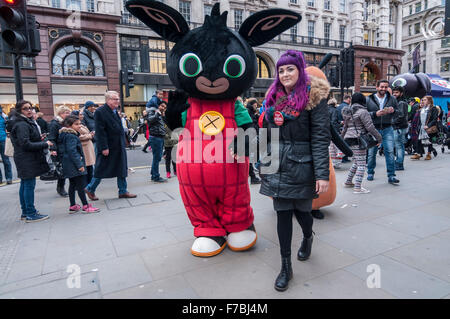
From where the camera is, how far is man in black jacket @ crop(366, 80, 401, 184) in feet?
20.6

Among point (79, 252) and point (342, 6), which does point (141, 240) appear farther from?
point (342, 6)

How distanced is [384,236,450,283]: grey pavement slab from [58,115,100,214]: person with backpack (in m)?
4.24

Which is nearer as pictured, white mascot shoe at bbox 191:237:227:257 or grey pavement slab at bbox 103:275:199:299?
grey pavement slab at bbox 103:275:199:299

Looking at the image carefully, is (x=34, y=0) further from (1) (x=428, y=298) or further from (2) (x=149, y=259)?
(1) (x=428, y=298)

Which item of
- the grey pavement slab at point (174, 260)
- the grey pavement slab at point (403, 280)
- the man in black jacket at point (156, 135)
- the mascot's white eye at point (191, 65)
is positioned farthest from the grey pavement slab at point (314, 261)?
the man in black jacket at point (156, 135)

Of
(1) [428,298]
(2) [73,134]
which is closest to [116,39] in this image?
(2) [73,134]

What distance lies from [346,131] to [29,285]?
545 centimetres

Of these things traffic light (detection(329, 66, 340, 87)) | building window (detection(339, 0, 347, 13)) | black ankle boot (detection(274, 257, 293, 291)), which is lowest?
black ankle boot (detection(274, 257, 293, 291))

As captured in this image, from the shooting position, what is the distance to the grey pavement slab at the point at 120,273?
2.77 meters

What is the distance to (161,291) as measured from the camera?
2643mm

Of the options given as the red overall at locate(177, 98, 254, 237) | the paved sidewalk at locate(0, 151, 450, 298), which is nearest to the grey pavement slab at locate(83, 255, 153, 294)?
the paved sidewalk at locate(0, 151, 450, 298)

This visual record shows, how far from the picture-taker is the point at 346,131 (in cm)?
607

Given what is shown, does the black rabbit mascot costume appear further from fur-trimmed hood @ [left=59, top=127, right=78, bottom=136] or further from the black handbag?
the black handbag

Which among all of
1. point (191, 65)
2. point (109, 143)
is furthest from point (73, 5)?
point (191, 65)
